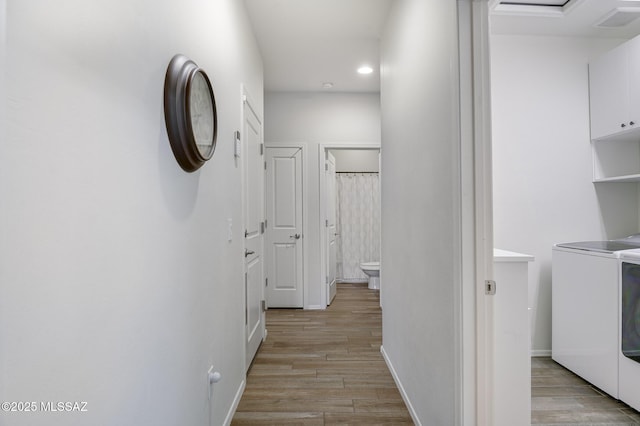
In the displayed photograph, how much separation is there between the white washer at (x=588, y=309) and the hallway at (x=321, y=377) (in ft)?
4.25

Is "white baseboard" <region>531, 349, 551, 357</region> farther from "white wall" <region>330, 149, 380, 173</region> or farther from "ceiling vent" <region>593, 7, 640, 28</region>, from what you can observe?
"white wall" <region>330, 149, 380, 173</region>

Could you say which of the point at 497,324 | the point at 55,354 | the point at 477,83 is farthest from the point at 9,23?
the point at 497,324

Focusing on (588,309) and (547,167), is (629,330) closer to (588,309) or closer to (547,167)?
(588,309)

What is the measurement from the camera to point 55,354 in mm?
664

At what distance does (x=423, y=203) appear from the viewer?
1.80 meters

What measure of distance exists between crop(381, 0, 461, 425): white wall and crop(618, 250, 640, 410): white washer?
1.25 metres

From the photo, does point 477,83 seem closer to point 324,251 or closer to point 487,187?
point 487,187

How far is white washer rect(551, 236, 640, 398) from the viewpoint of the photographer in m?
2.15

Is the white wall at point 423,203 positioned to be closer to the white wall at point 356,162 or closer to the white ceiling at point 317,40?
the white ceiling at point 317,40

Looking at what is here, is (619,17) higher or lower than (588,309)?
higher

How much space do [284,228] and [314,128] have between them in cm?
130

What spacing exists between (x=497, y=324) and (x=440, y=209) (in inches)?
22.4

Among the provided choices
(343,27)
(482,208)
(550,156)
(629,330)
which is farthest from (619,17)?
(482,208)

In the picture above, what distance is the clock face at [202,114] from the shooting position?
51.6 inches
